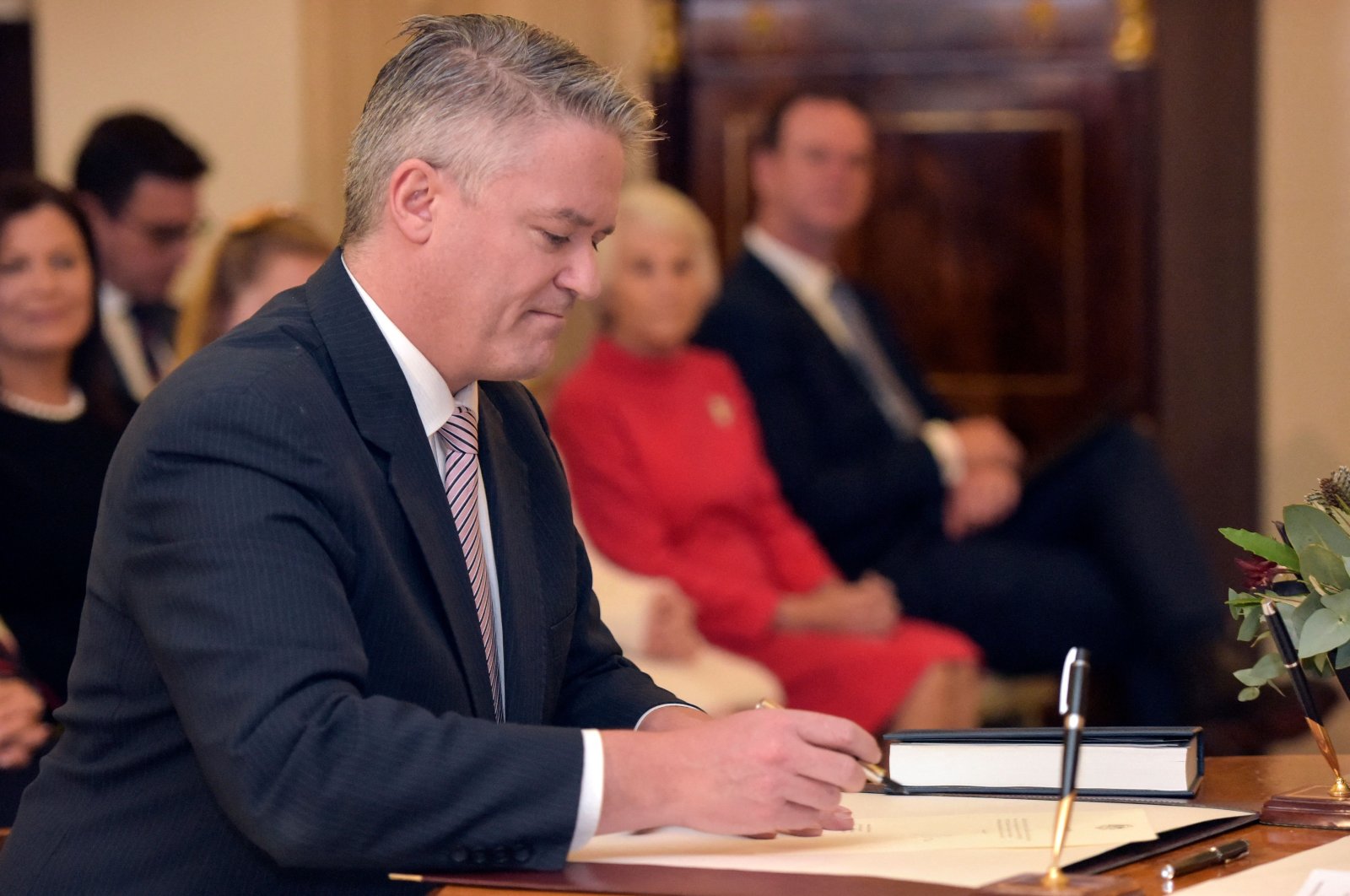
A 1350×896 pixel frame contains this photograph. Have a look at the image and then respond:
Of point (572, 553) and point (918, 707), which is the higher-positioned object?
point (572, 553)

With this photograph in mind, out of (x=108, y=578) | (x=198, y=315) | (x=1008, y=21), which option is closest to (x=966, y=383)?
(x=1008, y=21)

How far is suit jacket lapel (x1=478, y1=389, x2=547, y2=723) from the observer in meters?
1.65

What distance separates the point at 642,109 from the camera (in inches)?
65.9

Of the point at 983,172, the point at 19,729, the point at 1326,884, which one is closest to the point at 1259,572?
the point at 1326,884

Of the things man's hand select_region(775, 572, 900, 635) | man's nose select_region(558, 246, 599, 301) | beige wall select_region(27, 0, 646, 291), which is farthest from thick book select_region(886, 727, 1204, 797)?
beige wall select_region(27, 0, 646, 291)

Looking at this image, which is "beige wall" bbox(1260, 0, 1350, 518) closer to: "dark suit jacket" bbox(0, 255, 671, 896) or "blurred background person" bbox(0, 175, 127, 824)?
"blurred background person" bbox(0, 175, 127, 824)

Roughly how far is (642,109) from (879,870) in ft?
2.57

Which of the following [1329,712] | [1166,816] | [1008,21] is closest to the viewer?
[1166,816]

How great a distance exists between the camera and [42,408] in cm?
305

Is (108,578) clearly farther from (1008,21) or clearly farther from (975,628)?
(1008,21)

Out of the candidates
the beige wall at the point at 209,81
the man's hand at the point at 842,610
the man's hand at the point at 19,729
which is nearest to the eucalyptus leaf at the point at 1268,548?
the man's hand at the point at 19,729

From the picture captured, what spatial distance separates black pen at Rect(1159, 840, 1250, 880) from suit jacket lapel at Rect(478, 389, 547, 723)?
618 mm

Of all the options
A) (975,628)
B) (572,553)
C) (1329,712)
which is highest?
(572,553)

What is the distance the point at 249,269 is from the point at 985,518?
182cm
